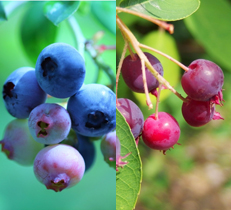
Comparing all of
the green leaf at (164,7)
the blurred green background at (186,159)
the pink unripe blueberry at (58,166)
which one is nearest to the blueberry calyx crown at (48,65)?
the pink unripe blueberry at (58,166)

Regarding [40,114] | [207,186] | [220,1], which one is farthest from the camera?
[207,186]

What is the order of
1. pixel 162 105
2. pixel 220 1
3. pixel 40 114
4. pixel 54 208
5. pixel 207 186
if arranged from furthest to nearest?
pixel 207 186 < pixel 162 105 < pixel 220 1 < pixel 54 208 < pixel 40 114

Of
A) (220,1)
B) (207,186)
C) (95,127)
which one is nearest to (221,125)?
(207,186)

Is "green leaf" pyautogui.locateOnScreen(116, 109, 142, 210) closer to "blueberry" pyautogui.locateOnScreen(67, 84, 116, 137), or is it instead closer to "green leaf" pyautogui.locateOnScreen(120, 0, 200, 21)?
"blueberry" pyautogui.locateOnScreen(67, 84, 116, 137)

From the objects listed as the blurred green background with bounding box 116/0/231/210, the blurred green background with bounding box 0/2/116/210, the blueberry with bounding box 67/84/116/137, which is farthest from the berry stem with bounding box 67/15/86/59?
the blurred green background with bounding box 116/0/231/210

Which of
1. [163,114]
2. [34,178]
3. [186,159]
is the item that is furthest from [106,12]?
[186,159]

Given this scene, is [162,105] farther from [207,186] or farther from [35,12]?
[35,12]

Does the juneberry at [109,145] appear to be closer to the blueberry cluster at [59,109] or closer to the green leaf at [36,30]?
the blueberry cluster at [59,109]
